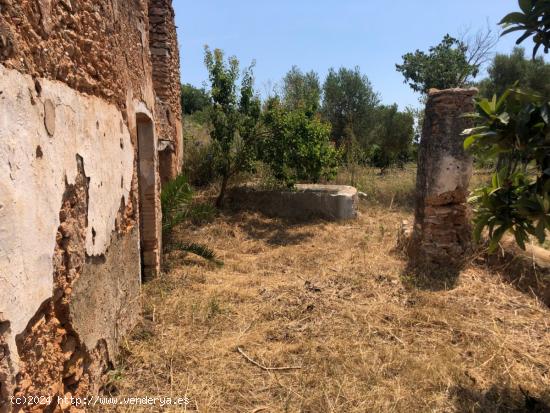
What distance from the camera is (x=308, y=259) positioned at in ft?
21.1

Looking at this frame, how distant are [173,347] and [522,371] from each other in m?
2.82

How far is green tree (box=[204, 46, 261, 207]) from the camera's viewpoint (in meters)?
8.40

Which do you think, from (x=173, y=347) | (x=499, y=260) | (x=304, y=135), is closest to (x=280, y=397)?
(x=173, y=347)

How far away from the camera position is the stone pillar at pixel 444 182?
5465mm

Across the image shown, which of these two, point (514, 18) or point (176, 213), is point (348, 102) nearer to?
point (176, 213)

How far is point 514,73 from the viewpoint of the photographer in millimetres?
18562

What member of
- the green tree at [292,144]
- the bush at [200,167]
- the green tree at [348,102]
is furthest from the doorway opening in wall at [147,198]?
the green tree at [348,102]

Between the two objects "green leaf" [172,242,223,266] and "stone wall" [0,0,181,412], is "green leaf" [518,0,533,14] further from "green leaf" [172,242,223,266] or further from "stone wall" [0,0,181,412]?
"green leaf" [172,242,223,266]

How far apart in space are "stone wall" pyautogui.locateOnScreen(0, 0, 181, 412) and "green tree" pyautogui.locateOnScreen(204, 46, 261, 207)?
15.6 ft

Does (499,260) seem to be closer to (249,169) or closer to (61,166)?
(249,169)

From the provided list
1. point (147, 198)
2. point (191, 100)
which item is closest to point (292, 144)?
point (147, 198)

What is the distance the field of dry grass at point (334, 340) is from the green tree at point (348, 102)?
33.7 feet

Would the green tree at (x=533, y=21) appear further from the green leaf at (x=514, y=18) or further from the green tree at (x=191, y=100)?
the green tree at (x=191, y=100)

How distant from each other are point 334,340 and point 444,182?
2.81m
